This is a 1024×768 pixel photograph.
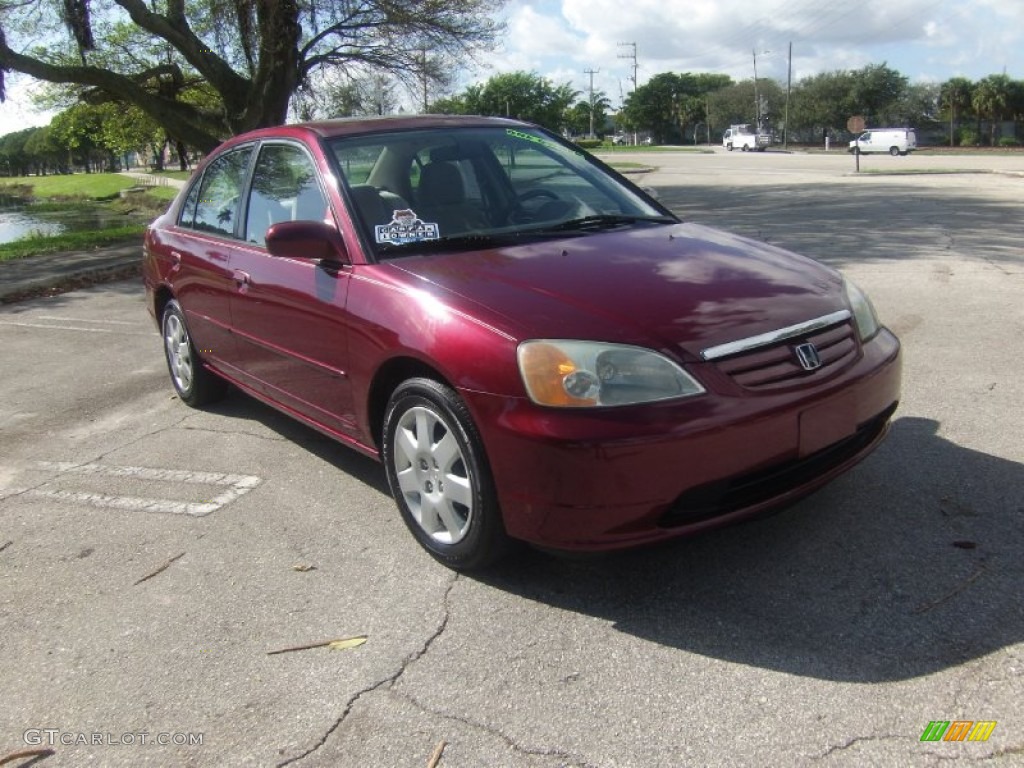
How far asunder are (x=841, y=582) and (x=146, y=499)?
10.2ft

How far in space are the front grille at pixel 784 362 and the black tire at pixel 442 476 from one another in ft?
2.87

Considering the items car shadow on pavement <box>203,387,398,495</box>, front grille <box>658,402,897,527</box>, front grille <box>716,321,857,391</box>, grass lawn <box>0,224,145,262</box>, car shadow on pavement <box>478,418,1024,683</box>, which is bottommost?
car shadow on pavement <box>478,418,1024,683</box>

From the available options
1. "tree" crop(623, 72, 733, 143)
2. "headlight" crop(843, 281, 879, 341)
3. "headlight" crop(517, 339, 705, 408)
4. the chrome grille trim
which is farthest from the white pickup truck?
"headlight" crop(517, 339, 705, 408)

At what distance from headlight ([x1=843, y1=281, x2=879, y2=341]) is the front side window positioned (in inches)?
86.8

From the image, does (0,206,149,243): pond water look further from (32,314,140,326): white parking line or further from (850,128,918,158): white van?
(850,128,918,158): white van

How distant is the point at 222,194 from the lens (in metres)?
5.01

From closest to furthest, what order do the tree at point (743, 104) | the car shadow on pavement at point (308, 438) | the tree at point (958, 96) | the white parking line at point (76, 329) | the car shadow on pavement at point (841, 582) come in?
the car shadow on pavement at point (841, 582) < the car shadow on pavement at point (308, 438) < the white parking line at point (76, 329) < the tree at point (958, 96) < the tree at point (743, 104)

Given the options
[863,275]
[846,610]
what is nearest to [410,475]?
[846,610]

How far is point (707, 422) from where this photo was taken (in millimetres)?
2703

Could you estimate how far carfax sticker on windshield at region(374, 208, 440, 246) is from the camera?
3.64 meters

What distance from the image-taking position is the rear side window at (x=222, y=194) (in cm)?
475

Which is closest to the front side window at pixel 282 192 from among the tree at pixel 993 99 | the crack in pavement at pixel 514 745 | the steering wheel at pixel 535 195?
the steering wheel at pixel 535 195

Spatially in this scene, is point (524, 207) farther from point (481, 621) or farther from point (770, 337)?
point (481, 621)

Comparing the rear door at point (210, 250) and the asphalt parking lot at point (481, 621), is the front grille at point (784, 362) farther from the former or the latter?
the rear door at point (210, 250)
